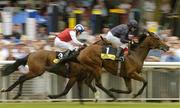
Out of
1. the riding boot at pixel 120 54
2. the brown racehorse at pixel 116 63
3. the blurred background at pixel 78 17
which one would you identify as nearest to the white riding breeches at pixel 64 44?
the brown racehorse at pixel 116 63

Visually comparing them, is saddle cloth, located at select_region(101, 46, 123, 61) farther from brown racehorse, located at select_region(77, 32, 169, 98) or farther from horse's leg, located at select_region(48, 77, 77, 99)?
horse's leg, located at select_region(48, 77, 77, 99)

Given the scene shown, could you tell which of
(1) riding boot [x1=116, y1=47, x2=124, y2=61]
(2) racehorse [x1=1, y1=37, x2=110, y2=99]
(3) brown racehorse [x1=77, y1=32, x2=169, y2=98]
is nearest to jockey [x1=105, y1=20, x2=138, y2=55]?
(1) riding boot [x1=116, y1=47, x2=124, y2=61]

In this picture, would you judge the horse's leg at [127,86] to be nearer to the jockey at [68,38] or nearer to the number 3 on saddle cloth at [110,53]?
the number 3 on saddle cloth at [110,53]

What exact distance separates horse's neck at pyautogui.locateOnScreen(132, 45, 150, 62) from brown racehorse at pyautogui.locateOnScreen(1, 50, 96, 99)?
1224 mm

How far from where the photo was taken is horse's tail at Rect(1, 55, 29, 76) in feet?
48.5

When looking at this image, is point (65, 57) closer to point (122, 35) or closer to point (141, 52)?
point (122, 35)

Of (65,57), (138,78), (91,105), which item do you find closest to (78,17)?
(65,57)

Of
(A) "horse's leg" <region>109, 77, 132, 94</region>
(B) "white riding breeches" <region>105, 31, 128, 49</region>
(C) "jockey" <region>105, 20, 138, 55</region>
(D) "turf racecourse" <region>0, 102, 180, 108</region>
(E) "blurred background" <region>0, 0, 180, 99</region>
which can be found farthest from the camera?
(E) "blurred background" <region>0, 0, 180, 99</region>

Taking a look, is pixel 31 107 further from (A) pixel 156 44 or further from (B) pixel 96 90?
(A) pixel 156 44

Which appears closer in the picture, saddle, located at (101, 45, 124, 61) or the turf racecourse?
the turf racecourse

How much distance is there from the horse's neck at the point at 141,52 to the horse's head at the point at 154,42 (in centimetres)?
13

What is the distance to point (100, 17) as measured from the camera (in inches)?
717

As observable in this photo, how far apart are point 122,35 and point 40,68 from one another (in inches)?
80.6

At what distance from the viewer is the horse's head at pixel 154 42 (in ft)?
49.7
